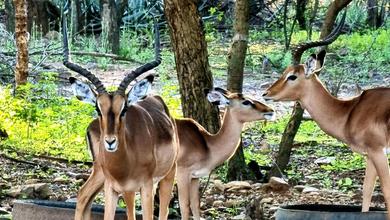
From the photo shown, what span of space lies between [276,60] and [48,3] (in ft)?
18.5

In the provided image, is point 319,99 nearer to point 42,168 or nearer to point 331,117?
point 331,117

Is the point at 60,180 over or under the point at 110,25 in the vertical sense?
under

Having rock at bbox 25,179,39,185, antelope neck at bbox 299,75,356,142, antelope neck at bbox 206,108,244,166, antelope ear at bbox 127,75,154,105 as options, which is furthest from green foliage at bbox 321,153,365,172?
antelope ear at bbox 127,75,154,105

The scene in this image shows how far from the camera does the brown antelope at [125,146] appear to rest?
568 centimetres

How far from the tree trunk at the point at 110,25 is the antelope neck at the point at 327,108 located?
939 centimetres

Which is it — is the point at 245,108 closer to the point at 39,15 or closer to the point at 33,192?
the point at 33,192

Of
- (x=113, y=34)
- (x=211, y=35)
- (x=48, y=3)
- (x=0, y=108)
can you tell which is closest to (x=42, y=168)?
(x=0, y=108)

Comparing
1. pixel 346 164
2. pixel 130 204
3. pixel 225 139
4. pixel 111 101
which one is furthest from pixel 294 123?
pixel 111 101

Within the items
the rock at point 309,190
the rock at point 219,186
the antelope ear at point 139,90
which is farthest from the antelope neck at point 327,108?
the antelope ear at point 139,90

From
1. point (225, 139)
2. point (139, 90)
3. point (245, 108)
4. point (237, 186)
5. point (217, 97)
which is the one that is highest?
point (139, 90)

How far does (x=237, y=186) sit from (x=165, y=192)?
1.90 meters

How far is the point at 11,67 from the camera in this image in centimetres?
1361

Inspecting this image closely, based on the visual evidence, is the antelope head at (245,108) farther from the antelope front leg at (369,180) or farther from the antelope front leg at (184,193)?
the antelope front leg at (369,180)

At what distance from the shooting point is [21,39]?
11484 millimetres
